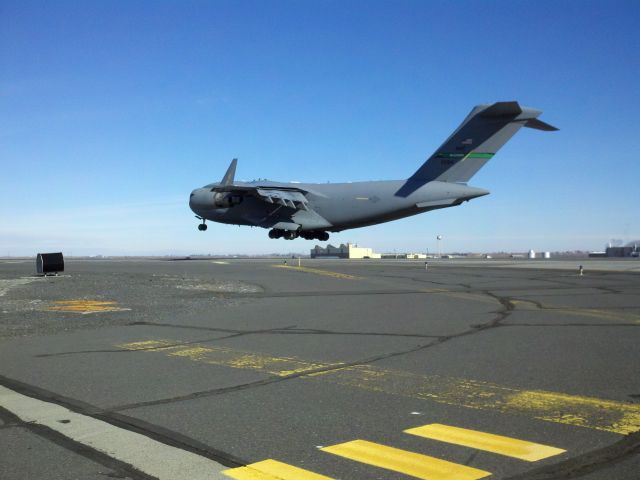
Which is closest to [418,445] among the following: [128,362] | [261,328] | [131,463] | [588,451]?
[588,451]

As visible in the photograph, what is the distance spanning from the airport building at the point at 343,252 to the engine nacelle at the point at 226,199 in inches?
1402

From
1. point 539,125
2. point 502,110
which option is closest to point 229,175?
point 502,110

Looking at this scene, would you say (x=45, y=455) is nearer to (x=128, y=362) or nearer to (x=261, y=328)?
(x=128, y=362)

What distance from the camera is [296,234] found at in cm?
4856

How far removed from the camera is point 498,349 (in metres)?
9.65

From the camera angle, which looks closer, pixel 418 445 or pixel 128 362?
pixel 418 445

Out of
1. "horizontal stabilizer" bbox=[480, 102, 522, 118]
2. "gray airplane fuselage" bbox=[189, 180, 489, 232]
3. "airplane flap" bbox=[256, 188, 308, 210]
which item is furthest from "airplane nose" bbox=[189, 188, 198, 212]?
→ "horizontal stabilizer" bbox=[480, 102, 522, 118]

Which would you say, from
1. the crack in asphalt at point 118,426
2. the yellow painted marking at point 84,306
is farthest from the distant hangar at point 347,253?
the crack in asphalt at point 118,426

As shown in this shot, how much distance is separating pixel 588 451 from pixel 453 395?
205cm

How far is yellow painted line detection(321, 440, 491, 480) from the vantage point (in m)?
4.33

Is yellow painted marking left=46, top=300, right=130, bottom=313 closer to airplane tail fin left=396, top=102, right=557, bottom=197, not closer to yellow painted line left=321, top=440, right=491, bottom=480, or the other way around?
yellow painted line left=321, top=440, right=491, bottom=480

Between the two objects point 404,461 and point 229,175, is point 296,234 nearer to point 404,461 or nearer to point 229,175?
point 229,175

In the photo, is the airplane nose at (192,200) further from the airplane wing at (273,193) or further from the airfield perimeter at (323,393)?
the airfield perimeter at (323,393)

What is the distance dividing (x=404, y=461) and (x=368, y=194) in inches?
1548
